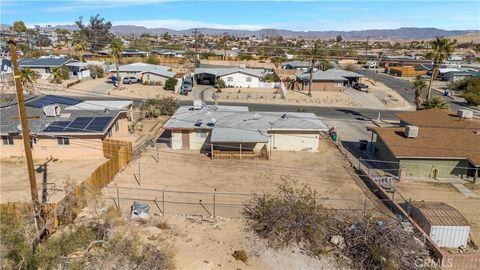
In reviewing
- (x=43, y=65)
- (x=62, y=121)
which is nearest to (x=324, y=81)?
(x=62, y=121)

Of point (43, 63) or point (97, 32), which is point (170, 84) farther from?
point (97, 32)

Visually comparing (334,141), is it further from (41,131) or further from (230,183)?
(41,131)

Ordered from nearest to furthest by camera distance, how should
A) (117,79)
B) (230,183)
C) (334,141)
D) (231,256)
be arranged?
(231,256)
(230,183)
(334,141)
(117,79)

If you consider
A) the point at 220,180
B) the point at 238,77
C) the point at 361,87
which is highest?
the point at 238,77

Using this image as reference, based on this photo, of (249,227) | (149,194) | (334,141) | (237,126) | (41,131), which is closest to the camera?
(249,227)

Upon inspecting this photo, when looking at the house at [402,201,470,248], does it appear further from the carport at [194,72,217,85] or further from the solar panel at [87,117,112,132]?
the carport at [194,72,217,85]

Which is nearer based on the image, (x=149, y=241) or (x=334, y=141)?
(x=149, y=241)

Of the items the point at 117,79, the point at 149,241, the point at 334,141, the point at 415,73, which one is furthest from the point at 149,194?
the point at 415,73
